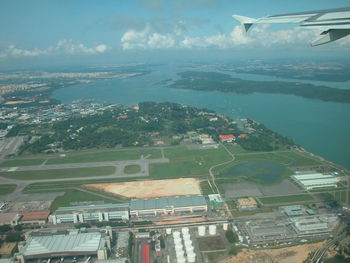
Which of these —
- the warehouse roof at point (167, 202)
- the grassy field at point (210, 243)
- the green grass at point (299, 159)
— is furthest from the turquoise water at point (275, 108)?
the grassy field at point (210, 243)

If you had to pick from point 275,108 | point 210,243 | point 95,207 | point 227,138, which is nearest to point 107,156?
point 95,207

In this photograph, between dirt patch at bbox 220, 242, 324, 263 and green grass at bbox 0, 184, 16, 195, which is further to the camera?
green grass at bbox 0, 184, 16, 195

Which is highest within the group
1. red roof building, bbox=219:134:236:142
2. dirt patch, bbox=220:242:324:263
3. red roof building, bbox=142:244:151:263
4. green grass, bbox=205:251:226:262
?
red roof building, bbox=219:134:236:142

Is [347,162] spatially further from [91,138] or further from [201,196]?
[91,138]

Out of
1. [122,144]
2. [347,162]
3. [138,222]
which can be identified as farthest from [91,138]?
[347,162]

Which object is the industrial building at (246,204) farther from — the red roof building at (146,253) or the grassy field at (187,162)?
the red roof building at (146,253)

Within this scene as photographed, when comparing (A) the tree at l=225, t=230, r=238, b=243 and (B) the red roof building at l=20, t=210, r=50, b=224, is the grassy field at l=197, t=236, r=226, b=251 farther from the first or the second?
(B) the red roof building at l=20, t=210, r=50, b=224

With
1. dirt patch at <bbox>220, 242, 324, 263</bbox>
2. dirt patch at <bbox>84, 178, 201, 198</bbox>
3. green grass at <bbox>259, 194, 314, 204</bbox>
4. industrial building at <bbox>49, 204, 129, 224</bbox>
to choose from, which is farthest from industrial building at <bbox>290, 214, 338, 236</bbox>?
industrial building at <bbox>49, 204, 129, 224</bbox>
